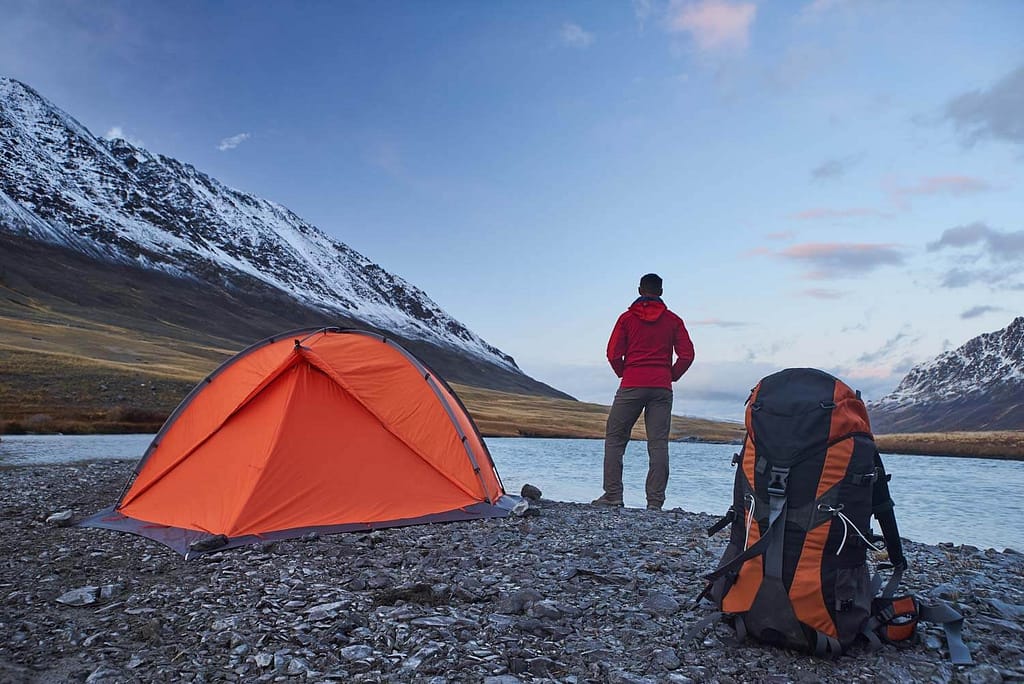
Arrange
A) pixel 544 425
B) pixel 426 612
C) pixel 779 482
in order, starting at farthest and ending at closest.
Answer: pixel 544 425 < pixel 426 612 < pixel 779 482

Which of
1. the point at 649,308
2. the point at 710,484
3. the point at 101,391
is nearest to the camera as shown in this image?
the point at 649,308

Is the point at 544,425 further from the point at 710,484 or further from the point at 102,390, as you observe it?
the point at 710,484

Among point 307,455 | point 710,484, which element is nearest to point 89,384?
point 710,484

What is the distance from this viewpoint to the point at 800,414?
4910mm

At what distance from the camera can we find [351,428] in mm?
9383

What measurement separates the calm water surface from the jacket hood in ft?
16.8

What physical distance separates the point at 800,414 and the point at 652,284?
627cm

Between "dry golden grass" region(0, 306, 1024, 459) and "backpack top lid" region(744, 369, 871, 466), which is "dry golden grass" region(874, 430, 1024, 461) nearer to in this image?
"dry golden grass" region(0, 306, 1024, 459)

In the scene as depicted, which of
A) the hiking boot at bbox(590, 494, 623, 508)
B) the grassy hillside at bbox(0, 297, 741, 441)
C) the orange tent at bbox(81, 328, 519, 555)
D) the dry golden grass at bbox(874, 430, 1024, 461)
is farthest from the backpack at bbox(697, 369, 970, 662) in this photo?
the dry golden grass at bbox(874, 430, 1024, 461)

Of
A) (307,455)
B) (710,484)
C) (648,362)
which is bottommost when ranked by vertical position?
(710,484)

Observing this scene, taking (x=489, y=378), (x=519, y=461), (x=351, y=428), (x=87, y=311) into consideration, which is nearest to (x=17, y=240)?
(x=87, y=311)

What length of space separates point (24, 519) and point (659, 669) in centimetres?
955

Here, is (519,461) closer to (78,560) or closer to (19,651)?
(78,560)

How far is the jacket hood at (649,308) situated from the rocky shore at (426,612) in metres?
3.59
